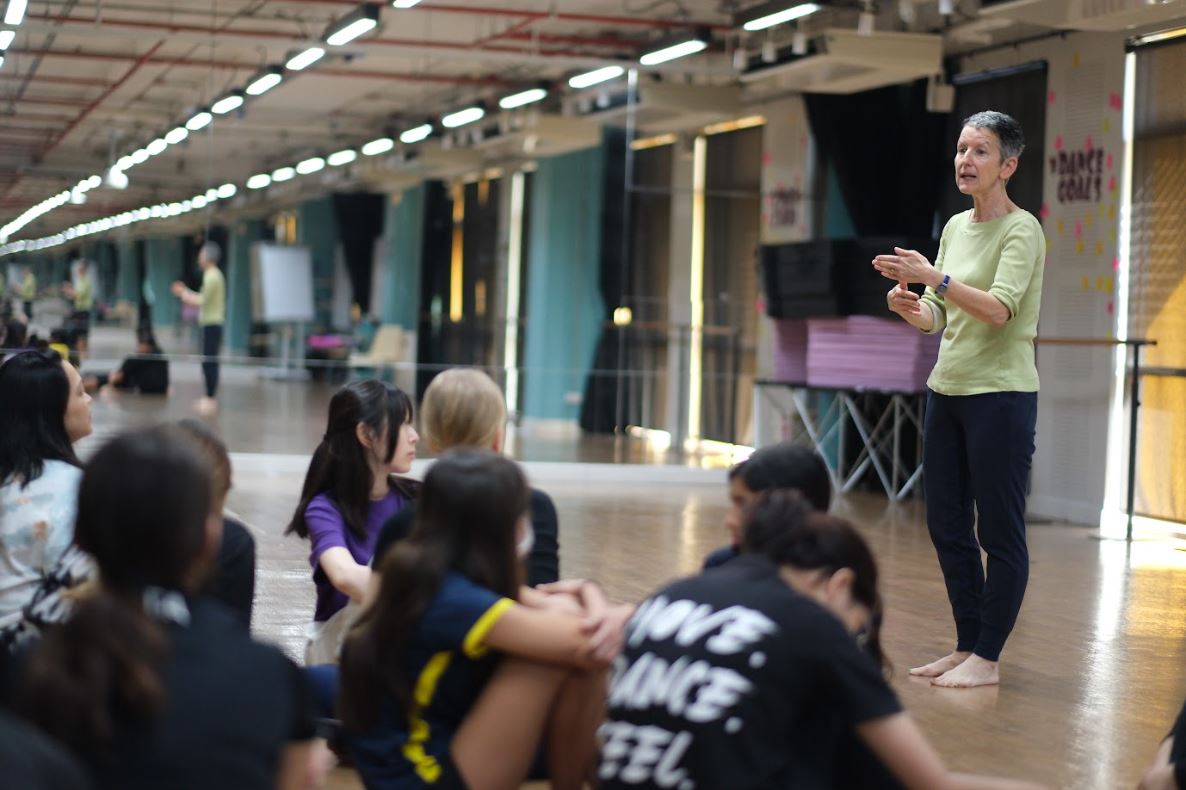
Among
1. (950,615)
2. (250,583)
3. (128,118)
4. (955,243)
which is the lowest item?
(950,615)

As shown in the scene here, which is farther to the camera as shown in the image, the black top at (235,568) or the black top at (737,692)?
the black top at (235,568)

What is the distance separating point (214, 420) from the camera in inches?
439

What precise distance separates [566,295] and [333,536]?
323 inches

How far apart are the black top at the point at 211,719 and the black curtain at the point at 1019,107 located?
861 centimetres

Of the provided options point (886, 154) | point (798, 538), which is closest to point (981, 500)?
point (798, 538)

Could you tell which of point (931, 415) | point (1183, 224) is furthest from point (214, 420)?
point (931, 415)

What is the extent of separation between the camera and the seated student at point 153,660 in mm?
1553

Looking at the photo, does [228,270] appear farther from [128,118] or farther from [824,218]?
[824,218]

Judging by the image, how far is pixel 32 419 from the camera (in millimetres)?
3148

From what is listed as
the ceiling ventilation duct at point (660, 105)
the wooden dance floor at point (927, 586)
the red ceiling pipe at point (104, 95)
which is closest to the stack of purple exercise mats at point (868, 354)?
the wooden dance floor at point (927, 586)

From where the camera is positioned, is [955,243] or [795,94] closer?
[955,243]

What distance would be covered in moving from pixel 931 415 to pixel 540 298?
7.60 metres

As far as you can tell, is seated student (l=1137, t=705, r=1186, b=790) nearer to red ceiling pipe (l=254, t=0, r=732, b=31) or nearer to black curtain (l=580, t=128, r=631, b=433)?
black curtain (l=580, t=128, r=631, b=433)

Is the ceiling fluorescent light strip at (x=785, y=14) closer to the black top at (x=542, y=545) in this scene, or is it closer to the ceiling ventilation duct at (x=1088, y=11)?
the ceiling ventilation duct at (x=1088, y=11)
